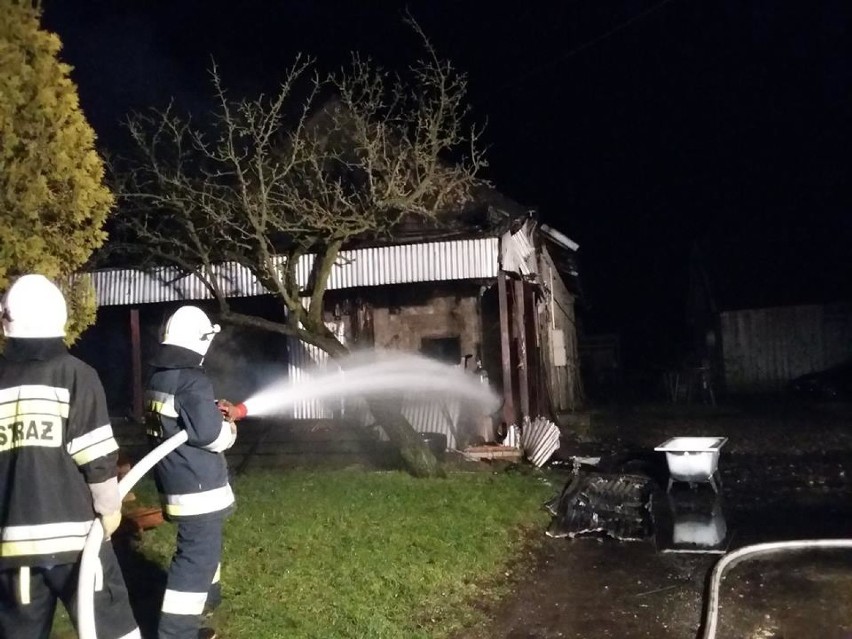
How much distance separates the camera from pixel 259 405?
19.2ft

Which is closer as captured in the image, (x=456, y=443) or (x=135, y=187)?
A: (x=135, y=187)

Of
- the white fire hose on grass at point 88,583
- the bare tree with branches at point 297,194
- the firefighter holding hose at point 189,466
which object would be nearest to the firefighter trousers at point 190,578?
the firefighter holding hose at point 189,466

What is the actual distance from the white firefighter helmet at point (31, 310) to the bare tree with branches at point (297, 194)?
6307mm

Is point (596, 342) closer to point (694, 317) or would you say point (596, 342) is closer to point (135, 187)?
point (694, 317)

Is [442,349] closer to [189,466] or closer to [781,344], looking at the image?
[189,466]

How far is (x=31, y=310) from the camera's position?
13.0 ft

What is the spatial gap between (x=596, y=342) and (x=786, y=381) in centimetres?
652

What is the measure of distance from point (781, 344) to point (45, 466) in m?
26.0

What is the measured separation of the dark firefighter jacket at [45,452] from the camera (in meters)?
3.91

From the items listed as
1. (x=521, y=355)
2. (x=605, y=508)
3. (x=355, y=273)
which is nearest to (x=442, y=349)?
(x=521, y=355)

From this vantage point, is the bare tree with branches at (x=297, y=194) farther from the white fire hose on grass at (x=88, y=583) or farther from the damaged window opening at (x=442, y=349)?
the white fire hose on grass at (x=88, y=583)

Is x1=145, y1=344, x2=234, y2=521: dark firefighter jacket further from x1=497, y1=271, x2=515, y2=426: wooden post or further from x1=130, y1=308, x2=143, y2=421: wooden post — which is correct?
x1=130, y1=308, x2=143, y2=421: wooden post

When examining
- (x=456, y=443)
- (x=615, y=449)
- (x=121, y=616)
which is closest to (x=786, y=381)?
(x=615, y=449)

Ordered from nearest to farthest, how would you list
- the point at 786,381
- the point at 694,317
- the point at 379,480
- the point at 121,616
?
the point at 121,616 → the point at 379,480 → the point at 786,381 → the point at 694,317
